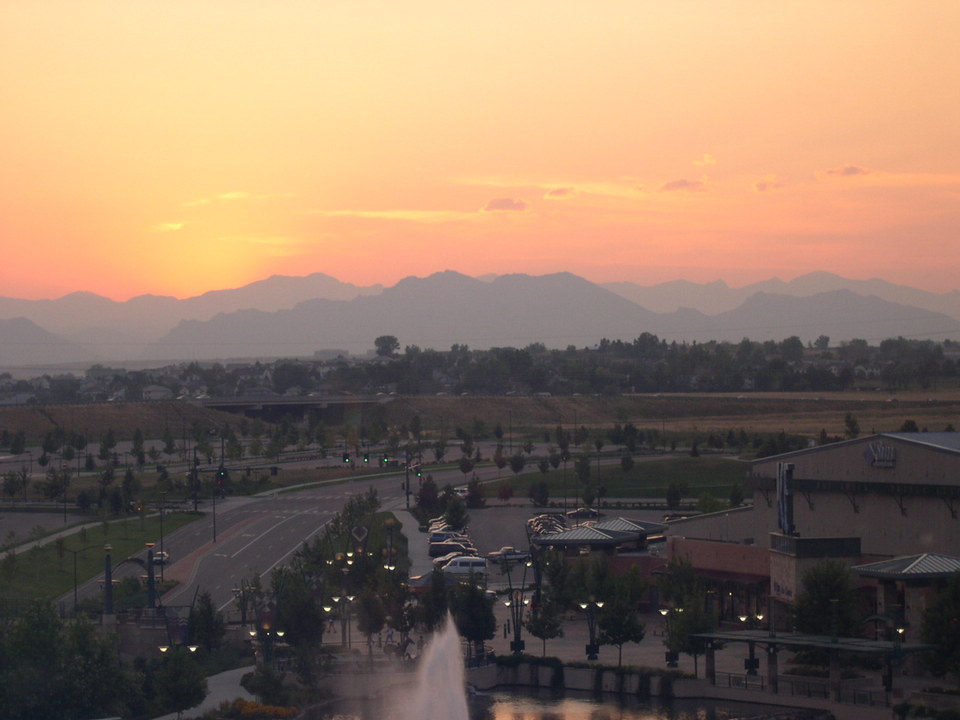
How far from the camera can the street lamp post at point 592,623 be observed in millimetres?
36312

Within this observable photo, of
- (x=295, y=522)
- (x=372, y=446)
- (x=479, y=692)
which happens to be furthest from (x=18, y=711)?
(x=372, y=446)

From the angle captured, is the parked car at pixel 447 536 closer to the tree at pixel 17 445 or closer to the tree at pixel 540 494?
the tree at pixel 540 494

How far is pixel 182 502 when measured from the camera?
75.6 metres

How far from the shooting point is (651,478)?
3059 inches

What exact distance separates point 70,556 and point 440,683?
28.9 m

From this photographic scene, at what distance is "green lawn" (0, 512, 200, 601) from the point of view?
47812 mm

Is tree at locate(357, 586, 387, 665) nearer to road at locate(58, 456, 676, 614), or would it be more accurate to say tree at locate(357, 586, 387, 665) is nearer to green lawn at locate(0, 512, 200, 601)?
road at locate(58, 456, 676, 614)

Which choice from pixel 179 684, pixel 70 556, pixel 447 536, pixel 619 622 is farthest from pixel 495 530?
pixel 179 684

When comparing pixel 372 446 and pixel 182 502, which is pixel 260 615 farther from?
pixel 372 446

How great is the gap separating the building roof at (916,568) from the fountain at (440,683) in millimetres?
12015

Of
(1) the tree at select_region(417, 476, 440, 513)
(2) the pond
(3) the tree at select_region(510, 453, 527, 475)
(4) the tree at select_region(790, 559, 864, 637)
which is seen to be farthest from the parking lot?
(4) the tree at select_region(790, 559, 864, 637)

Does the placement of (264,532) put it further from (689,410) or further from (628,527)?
(689,410)

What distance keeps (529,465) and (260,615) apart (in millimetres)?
52477

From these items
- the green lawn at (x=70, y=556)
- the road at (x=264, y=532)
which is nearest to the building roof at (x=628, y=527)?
the road at (x=264, y=532)
